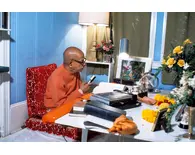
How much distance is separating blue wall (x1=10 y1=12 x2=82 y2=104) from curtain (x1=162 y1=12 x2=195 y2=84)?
1.07m

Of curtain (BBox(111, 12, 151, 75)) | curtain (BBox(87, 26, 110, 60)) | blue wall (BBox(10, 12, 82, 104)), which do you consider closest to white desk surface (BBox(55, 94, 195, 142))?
blue wall (BBox(10, 12, 82, 104))

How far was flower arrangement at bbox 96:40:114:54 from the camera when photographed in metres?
2.73

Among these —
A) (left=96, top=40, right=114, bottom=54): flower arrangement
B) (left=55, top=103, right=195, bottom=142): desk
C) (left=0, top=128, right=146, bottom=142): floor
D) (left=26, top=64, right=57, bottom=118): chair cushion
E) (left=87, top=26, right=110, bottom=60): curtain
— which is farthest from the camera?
(left=87, top=26, right=110, bottom=60): curtain

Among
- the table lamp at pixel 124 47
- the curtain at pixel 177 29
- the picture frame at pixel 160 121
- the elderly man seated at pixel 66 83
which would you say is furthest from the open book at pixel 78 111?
the curtain at pixel 177 29

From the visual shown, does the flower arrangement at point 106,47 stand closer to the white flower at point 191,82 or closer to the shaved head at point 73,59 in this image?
the shaved head at point 73,59

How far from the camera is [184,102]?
958mm

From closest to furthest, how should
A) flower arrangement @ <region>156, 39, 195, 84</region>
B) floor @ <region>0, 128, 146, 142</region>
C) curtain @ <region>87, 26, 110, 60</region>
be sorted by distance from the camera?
flower arrangement @ <region>156, 39, 195, 84</region> < floor @ <region>0, 128, 146, 142</region> < curtain @ <region>87, 26, 110, 60</region>

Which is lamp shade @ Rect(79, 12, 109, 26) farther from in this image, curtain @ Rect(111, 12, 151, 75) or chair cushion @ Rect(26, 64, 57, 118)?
chair cushion @ Rect(26, 64, 57, 118)

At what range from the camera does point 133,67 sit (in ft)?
8.13

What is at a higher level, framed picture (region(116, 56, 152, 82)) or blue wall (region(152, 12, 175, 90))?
blue wall (region(152, 12, 175, 90))

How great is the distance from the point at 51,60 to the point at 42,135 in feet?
→ 2.73

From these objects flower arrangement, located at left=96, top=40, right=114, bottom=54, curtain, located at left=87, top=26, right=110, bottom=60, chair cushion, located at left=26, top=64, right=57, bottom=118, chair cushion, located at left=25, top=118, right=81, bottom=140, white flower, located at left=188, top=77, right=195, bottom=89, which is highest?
curtain, located at left=87, top=26, right=110, bottom=60

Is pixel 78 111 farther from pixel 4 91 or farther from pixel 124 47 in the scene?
pixel 124 47

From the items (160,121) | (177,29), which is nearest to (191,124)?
(160,121)
